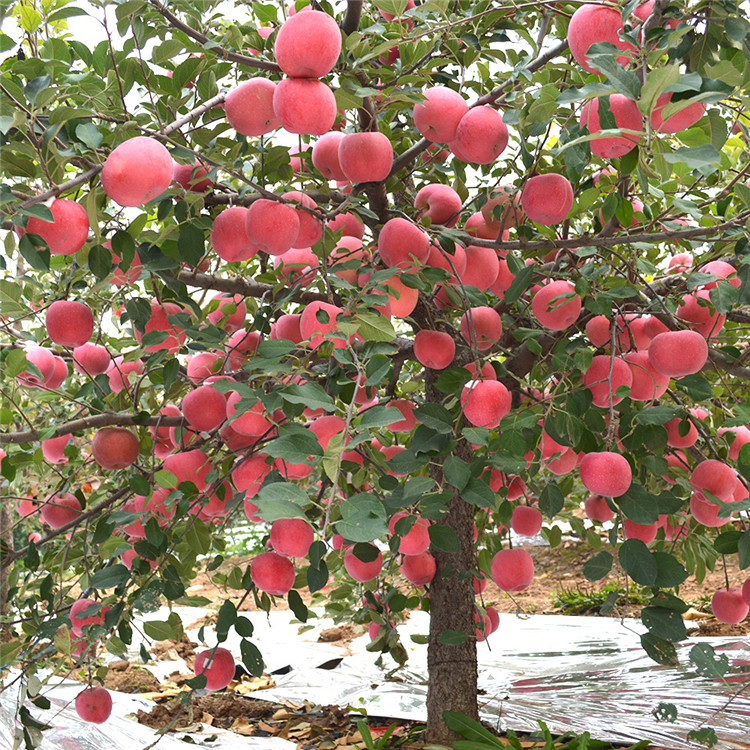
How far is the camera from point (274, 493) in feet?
2.24

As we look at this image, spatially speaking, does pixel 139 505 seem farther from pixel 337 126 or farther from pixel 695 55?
pixel 695 55

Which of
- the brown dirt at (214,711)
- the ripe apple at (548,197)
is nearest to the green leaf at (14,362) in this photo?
the ripe apple at (548,197)

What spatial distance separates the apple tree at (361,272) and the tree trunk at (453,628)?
10 centimetres

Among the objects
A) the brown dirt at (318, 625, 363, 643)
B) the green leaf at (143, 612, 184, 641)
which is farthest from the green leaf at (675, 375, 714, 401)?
the brown dirt at (318, 625, 363, 643)

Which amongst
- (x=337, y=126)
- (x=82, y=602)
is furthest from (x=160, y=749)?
(x=337, y=126)

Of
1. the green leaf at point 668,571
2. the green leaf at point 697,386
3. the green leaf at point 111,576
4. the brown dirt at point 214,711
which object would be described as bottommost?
the brown dirt at point 214,711

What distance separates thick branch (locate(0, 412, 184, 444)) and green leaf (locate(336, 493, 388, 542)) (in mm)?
614

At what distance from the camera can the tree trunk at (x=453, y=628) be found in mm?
1606

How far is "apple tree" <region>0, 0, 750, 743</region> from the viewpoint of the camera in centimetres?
79

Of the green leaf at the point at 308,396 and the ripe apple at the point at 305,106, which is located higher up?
the ripe apple at the point at 305,106

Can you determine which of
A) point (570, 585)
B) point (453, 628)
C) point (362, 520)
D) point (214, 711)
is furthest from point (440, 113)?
point (570, 585)

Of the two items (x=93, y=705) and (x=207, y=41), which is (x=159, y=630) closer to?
(x=93, y=705)

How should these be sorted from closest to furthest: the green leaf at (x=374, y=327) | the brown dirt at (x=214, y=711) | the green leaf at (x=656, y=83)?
the green leaf at (x=656, y=83) < the green leaf at (x=374, y=327) < the brown dirt at (x=214, y=711)

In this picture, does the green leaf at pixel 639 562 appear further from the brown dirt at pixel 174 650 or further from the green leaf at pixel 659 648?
the brown dirt at pixel 174 650
